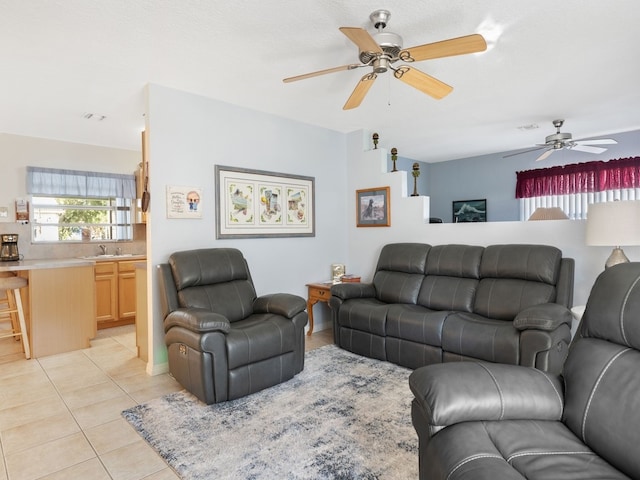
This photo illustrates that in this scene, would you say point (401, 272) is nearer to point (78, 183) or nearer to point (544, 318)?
point (544, 318)

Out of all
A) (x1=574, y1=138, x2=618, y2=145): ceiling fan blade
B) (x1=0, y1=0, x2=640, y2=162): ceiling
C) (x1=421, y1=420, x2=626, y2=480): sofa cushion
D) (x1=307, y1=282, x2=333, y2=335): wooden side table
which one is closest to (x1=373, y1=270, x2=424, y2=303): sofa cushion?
(x1=307, y1=282, x2=333, y2=335): wooden side table

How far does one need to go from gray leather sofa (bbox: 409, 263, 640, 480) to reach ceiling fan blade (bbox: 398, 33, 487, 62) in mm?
1287

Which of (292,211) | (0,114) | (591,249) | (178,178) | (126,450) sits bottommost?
(126,450)

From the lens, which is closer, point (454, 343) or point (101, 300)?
point (454, 343)

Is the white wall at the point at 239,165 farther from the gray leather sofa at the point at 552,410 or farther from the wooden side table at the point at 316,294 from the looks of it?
the gray leather sofa at the point at 552,410

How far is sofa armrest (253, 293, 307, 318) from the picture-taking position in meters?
3.07

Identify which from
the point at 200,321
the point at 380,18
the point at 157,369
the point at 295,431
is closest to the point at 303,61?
the point at 380,18

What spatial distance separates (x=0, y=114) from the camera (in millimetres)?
3871

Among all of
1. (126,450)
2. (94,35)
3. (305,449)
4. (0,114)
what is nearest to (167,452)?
(126,450)

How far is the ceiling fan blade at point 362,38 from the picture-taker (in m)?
1.90

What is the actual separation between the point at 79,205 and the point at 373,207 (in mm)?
4075

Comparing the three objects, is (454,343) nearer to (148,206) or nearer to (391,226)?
(391,226)

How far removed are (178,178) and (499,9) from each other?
2.72 meters

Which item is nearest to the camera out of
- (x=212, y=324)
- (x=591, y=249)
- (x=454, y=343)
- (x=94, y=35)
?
(x=94, y=35)
